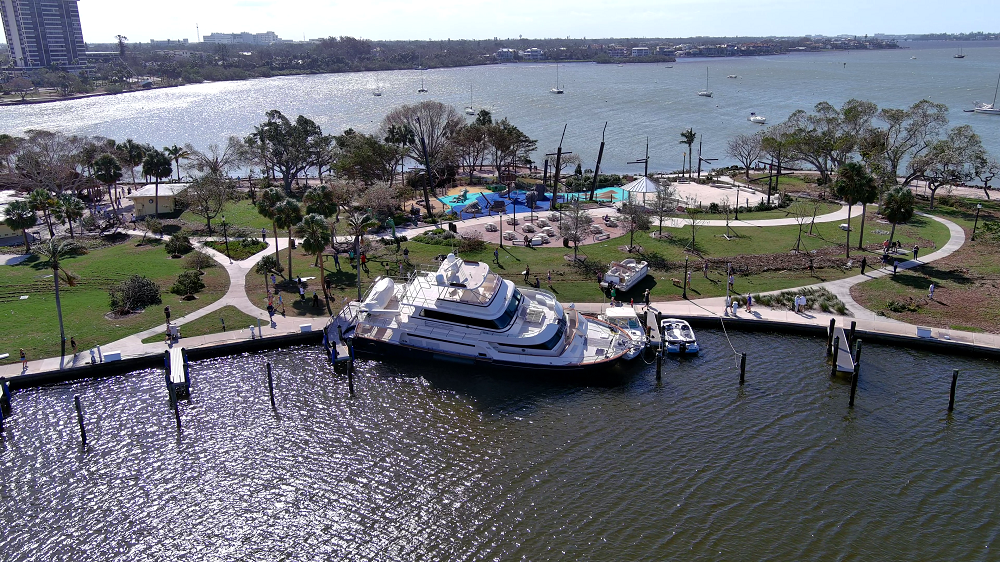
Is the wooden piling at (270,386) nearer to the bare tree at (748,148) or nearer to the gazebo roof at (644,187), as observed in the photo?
the gazebo roof at (644,187)

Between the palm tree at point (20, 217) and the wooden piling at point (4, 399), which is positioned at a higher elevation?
the palm tree at point (20, 217)

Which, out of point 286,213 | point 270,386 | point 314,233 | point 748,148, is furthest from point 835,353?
point 748,148

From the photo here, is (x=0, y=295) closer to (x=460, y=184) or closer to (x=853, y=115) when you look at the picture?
(x=460, y=184)

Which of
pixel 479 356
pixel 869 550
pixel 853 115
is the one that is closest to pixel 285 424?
pixel 479 356

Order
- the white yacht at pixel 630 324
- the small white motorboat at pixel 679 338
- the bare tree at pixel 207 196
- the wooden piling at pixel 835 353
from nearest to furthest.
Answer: the wooden piling at pixel 835 353, the white yacht at pixel 630 324, the small white motorboat at pixel 679 338, the bare tree at pixel 207 196

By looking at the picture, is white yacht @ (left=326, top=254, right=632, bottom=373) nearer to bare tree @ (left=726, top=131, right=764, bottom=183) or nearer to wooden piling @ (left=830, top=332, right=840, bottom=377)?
wooden piling @ (left=830, top=332, right=840, bottom=377)

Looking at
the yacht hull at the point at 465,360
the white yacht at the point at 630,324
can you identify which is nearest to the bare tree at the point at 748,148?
the white yacht at the point at 630,324

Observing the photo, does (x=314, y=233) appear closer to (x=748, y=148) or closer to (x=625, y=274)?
(x=625, y=274)
